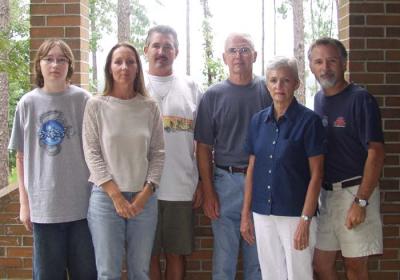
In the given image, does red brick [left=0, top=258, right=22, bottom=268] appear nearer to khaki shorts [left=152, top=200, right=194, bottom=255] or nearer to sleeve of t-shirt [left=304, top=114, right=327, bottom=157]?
khaki shorts [left=152, top=200, right=194, bottom=255]

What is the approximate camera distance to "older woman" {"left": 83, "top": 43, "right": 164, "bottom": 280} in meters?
2.88

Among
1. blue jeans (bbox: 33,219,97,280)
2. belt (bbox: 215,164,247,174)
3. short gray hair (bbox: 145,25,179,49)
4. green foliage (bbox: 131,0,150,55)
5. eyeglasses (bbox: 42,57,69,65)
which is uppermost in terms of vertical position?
green foliage (bbox: 131,0,150,55)

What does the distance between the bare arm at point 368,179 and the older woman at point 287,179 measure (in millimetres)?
238

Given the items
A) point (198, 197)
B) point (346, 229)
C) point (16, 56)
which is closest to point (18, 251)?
point (198, 197)

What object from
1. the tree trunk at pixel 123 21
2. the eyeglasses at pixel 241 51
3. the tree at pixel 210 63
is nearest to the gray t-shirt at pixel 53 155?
the eyeglasses at pixel 241 51

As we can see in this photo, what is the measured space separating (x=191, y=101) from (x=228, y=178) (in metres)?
0.57

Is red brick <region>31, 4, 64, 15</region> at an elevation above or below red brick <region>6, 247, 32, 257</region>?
above

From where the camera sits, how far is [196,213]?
13.0ft

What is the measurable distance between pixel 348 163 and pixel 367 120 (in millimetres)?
269

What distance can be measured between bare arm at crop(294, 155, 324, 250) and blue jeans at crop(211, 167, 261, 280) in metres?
0.53

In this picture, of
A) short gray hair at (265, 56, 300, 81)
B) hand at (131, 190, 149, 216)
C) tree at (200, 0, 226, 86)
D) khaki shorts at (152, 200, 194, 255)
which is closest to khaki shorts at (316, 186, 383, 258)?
short gray hair at (265, 56, 300, 81)

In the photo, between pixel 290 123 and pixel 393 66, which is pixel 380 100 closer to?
pixel 393 66

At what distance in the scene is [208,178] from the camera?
133 inches

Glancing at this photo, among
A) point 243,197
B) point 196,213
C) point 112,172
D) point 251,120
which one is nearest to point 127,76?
point 112,172
